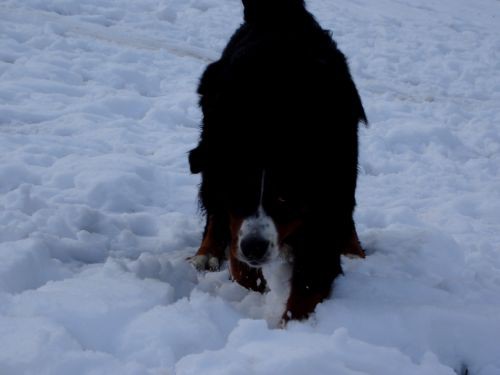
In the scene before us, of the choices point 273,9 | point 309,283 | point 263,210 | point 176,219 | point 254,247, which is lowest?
point 176,219

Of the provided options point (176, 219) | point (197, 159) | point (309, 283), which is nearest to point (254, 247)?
point (309, 283)

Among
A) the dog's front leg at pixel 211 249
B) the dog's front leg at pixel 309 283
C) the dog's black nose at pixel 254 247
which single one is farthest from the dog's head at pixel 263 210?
the dog's front leg at pixel 211 249

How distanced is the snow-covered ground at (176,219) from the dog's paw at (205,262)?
0.09 meters

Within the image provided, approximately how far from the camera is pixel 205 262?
2.75m

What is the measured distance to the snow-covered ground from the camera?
1.60 metres

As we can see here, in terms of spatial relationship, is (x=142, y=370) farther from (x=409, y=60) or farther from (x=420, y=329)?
(x=409, y=60)

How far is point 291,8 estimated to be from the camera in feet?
9.70

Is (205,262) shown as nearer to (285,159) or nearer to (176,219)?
(176,219)

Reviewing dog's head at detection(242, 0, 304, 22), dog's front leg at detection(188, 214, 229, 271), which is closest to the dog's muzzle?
dog's front leg at detection(188, 214, 229, 271)

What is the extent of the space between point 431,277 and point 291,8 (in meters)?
1.51

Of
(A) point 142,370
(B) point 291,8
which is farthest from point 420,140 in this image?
(A) point 142,370

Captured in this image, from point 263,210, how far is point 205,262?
81cm

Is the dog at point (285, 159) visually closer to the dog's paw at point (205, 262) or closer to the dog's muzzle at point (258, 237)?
the dog's muzzle at point (258, 237)

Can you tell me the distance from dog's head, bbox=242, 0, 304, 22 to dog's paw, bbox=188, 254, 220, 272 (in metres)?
1.23
